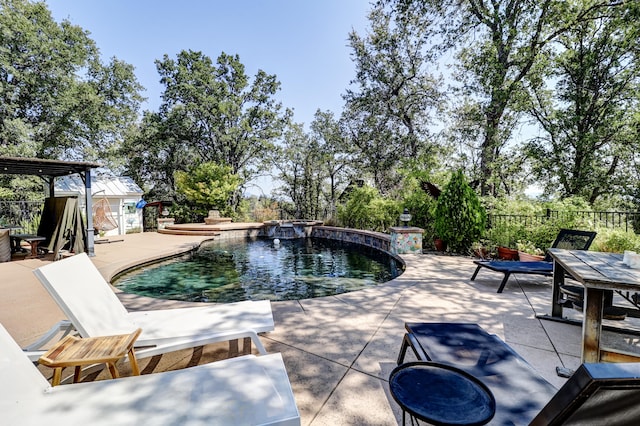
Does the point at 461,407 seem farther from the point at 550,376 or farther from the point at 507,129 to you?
the point at 507,129

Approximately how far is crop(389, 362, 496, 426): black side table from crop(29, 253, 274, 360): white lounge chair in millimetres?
1068

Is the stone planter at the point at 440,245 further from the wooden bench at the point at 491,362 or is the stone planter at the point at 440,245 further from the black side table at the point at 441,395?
the black side table at the point at 441,395

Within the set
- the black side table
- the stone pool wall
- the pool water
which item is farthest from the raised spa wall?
the black side table

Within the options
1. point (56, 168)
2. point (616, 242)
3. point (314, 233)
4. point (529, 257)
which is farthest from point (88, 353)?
point (314, 233)

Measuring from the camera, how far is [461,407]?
132 cm

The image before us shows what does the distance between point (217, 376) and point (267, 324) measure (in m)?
0.83

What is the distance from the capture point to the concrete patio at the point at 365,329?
6.49 feet

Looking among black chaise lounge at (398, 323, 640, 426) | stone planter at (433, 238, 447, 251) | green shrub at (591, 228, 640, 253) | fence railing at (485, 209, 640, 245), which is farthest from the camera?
stone planter at (433, 238, 447, 251)

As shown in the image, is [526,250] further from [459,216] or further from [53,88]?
[53,88]

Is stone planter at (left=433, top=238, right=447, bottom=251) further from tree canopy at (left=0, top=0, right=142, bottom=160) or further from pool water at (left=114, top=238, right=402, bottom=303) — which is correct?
tree canopy at (left=0, top=0, right=142, bottom=160)

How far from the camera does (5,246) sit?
6.34m

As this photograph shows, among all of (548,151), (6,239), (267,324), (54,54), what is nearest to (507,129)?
(548,151)

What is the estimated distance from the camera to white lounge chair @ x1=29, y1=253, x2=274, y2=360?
2.02 meters

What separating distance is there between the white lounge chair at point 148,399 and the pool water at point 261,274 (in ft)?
10.6
